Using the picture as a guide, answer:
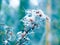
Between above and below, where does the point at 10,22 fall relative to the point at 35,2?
below

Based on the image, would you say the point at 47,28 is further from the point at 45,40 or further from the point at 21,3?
the point at 21,3

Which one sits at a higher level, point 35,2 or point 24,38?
point 35,2

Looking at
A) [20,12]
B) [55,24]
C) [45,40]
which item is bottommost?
[45,40]

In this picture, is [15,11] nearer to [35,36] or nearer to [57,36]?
[35,36]

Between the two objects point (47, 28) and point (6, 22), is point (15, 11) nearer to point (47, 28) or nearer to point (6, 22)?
point (6, 22)

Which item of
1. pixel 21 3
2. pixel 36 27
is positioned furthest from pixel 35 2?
pixel 36 27

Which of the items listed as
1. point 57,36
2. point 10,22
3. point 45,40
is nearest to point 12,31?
point 10,22

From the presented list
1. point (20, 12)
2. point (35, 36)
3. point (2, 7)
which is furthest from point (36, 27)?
point (2, 7)
